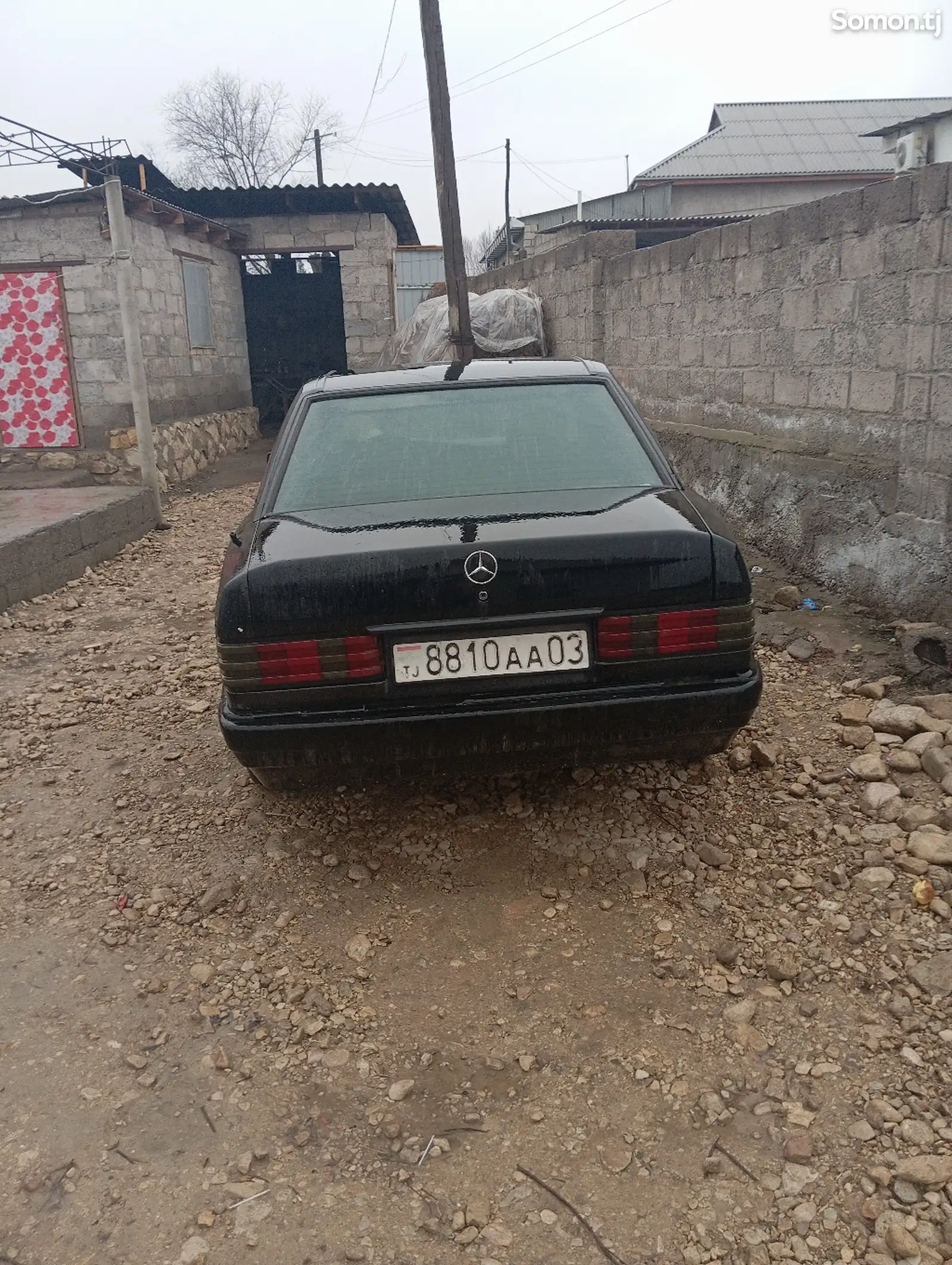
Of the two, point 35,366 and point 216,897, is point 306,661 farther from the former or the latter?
point 35,366

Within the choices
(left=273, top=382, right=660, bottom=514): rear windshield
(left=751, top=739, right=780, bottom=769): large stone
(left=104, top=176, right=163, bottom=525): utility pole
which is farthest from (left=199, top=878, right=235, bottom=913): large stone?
(left=104, top=176, right=163, bottom=525): utility pole

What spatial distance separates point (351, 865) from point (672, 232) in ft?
60.5

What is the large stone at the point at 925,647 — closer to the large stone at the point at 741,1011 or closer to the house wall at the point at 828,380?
the house wall at the point at 828,380

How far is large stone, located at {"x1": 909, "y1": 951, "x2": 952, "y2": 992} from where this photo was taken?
224 centimetres

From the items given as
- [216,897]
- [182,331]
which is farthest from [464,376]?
[182,331]

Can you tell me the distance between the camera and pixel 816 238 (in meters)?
5.05

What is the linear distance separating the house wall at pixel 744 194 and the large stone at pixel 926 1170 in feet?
87.6

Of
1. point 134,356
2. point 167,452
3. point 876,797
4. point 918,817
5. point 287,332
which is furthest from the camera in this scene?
point 287,332

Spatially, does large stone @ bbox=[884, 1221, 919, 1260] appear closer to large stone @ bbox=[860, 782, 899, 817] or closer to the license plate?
the license plate

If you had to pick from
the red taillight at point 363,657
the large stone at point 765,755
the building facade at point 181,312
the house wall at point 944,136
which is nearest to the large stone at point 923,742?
the large stone at point 765,755

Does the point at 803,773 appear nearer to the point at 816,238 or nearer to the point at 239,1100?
the point at 239,1100

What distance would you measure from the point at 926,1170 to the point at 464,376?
277 centimetres

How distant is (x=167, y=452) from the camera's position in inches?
468

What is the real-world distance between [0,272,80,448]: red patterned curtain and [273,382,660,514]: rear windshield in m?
8.59
